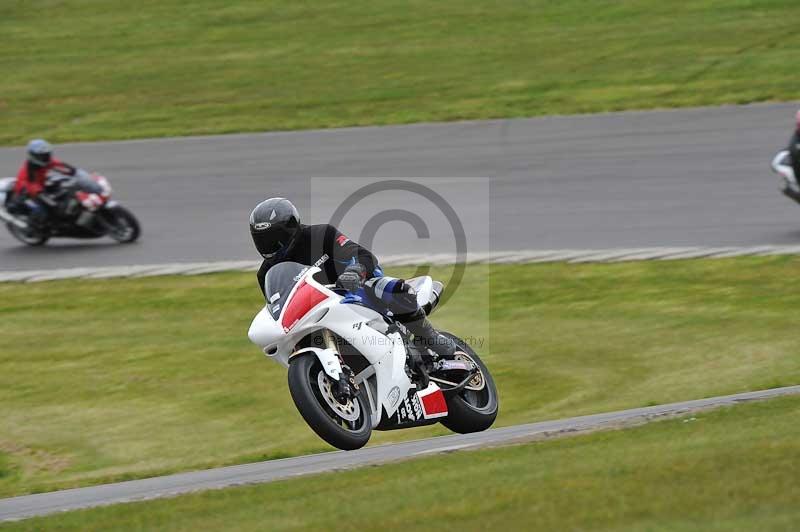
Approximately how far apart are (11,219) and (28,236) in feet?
1.11

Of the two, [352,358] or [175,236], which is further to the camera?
[175,236]

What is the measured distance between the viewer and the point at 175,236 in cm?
1723

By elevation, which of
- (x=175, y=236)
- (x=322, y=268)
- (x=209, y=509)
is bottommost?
(x=175, y=236)

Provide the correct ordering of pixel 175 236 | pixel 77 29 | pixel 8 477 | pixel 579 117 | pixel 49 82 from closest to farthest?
pixel 8 477 → pixel 175 236 → pixel 579 117 → pixel 49 82 → pixel 77 29

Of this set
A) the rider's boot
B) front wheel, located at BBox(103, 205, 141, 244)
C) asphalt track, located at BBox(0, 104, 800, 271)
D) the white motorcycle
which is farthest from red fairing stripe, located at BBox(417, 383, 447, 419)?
front wheel, located at BBox(103, 205, 141, 244)

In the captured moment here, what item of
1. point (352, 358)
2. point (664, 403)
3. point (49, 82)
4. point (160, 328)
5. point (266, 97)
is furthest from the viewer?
point (49, 82)

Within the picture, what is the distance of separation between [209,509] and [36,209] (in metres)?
12.3

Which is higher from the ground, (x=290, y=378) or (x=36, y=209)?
(x=290, y=378)

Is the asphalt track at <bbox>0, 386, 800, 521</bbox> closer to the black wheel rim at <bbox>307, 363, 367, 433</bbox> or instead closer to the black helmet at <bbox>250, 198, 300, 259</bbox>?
the black wheel rim at <bbox>307, 363, 367, 433</bbox>

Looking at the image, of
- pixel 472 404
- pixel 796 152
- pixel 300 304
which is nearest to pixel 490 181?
pixel 796 152

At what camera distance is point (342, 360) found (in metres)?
7.79

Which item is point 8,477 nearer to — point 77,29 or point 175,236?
point 175,236

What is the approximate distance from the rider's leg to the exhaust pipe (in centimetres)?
1081

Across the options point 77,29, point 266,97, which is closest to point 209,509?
point 266,97
